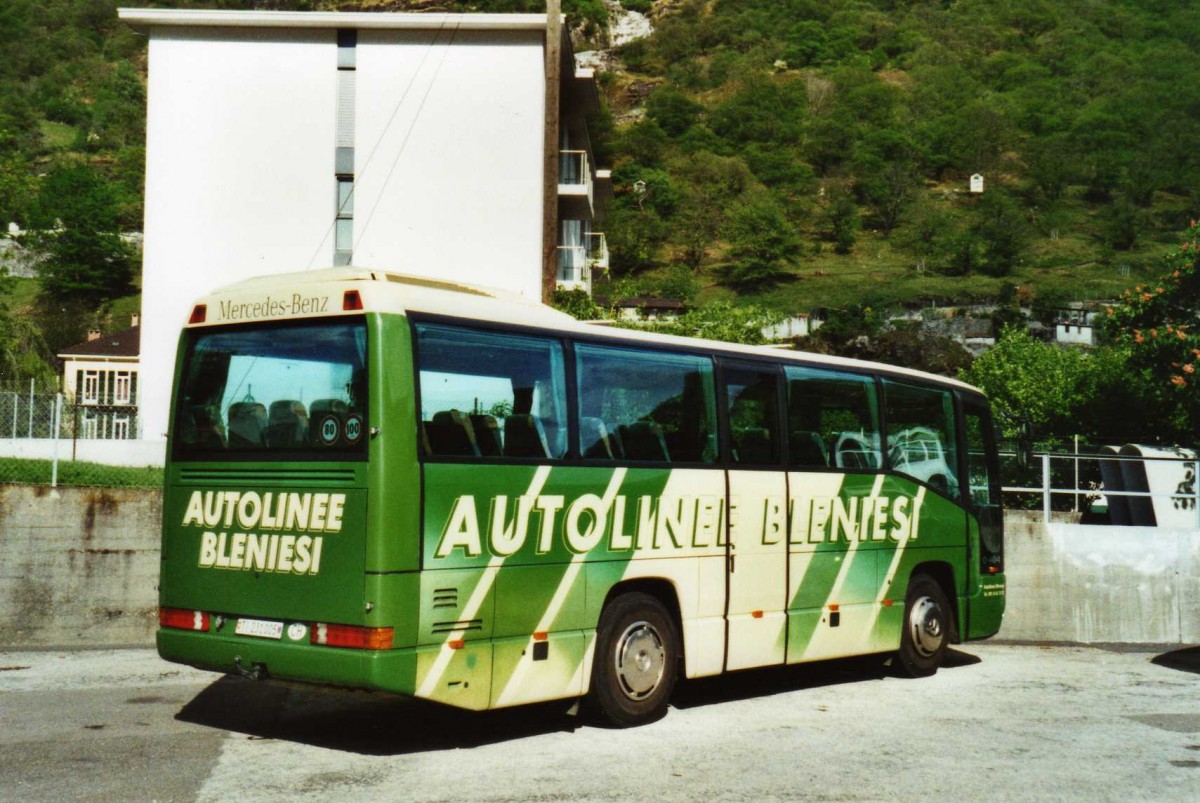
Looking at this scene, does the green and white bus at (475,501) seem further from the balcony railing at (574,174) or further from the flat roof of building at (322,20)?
the flat roof of building at (322,20)

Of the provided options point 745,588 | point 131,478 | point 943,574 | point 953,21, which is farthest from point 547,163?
point 953,21

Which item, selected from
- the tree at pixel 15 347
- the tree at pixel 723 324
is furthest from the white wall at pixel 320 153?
the tree at pixel 723 324

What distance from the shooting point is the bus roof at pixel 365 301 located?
7.96 m

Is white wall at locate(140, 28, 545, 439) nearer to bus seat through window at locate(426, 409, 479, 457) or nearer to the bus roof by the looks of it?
the bus roof

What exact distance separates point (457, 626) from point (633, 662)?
6.04 feet

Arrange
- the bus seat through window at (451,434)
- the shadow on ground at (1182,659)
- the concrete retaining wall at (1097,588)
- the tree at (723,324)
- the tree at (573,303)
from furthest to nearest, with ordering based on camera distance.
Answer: the tree at (723,324) → the tree at (573,303) → the concrete retaining wall at (1097,588) → the shadow on ground at (1182,659) → the bus seat through window at (451,434)

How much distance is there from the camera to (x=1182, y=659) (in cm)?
1427

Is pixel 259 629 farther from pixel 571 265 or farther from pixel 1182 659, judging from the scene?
pixel 571 265

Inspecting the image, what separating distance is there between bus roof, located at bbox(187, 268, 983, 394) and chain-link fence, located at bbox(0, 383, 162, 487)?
22.5ft

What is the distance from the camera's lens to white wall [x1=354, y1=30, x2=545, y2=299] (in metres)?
35.5

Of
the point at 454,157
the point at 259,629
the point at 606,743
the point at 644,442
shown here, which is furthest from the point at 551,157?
the point at 454,157

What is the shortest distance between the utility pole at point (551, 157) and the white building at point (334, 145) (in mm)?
13805

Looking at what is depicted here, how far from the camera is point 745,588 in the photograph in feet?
33.9

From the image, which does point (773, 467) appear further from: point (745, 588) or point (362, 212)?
point (362, 212)
